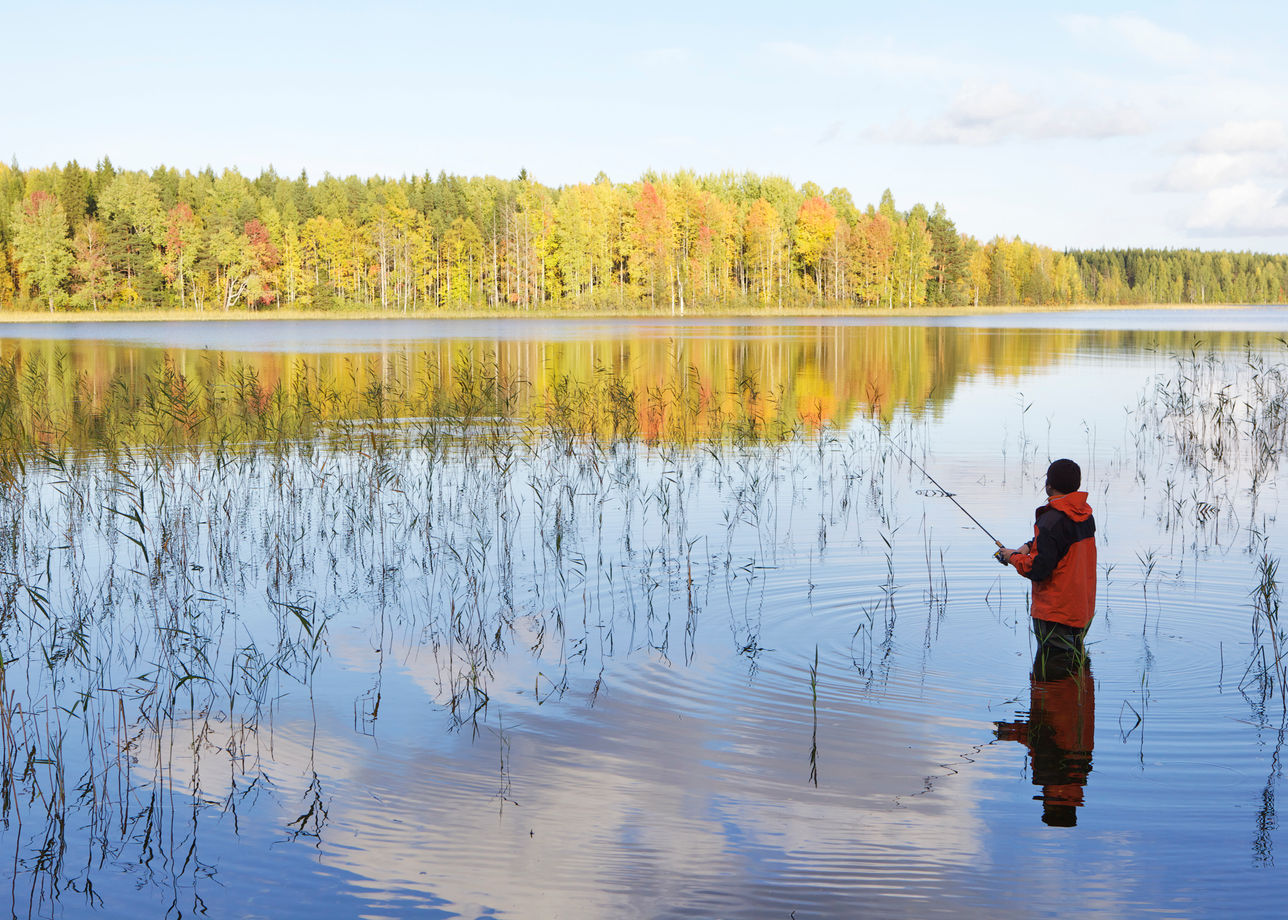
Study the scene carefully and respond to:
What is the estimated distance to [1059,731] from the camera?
5797 mm

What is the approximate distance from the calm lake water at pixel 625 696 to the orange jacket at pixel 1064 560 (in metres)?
0.50

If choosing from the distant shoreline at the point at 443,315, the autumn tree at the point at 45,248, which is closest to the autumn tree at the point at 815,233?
the distant shoreline at the point at 443,315

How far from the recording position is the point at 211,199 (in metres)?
97.8

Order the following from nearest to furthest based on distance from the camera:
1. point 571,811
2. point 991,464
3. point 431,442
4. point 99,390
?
point 571,811 → point 431,442 → point 991,464 → point 99,390

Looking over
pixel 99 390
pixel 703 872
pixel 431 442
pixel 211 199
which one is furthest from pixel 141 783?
pixel 211 199

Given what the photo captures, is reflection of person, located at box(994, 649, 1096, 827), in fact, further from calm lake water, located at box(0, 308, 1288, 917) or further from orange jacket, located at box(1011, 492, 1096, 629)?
orange jacket, located at box(1011, 492, 1096, 629)

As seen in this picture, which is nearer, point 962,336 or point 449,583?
point 449,583

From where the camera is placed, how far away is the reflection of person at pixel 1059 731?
16.5 feet

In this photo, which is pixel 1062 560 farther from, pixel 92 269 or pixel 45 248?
pixel 45 248

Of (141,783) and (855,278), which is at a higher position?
(855,278)

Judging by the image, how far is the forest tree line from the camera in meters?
90.1

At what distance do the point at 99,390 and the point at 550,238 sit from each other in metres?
80.3

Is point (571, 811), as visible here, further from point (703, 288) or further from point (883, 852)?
point (703, 288)

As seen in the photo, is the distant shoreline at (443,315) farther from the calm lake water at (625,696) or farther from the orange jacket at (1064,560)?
the orange jacket at (1064,560)
